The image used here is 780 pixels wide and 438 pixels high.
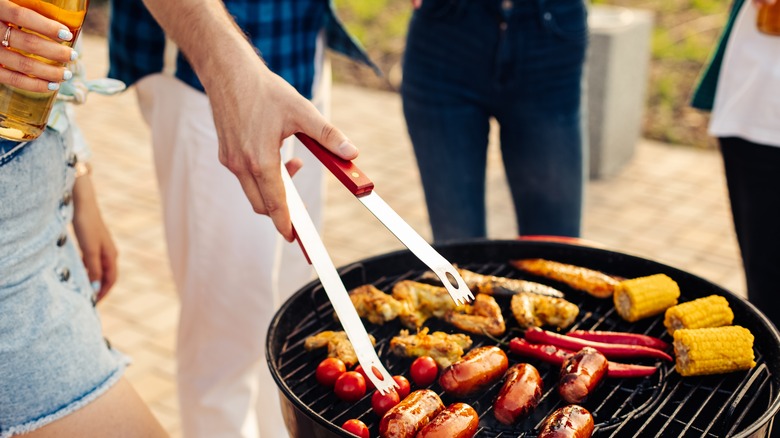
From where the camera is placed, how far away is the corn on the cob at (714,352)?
1.85 meters

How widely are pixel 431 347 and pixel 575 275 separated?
1.84 ft

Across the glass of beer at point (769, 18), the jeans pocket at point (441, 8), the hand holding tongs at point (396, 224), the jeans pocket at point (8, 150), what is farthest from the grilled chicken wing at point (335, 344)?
the glass of beer at point (769, 18)

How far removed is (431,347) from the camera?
6.48ft

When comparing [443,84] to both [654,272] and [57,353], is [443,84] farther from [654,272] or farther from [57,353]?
[57,353]

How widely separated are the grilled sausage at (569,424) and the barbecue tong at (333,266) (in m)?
0.33

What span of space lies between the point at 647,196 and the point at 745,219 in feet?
10.0

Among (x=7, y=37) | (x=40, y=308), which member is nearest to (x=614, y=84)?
(x=40, y=308)

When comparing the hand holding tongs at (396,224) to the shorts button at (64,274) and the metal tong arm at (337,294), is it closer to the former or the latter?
the metal tong arm at (337,294)

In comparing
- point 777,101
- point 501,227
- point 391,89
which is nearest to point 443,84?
point 777,101

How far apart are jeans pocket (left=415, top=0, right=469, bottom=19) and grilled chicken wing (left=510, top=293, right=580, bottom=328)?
1.19m

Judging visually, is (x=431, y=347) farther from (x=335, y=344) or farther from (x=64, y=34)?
(x=64, y=34)

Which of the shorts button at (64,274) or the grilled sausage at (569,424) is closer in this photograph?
the grilled sausage at (569,424)

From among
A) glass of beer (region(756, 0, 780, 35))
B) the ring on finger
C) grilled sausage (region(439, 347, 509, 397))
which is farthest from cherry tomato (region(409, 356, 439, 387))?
glass of beer (region(756, 0, 780, 35))

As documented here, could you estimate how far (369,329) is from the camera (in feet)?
7.14
